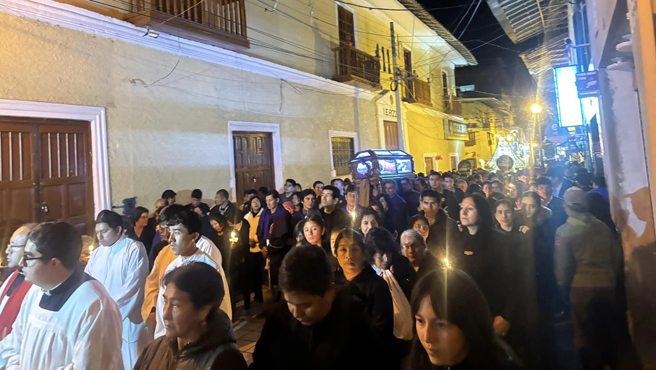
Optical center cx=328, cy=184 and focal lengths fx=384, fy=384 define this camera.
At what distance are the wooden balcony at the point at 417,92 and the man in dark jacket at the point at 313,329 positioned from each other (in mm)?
15664

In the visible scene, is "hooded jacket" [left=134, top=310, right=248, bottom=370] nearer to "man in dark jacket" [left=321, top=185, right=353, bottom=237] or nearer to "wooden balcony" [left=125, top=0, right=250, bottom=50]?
"man in dark jacket" [left=321, top=185, right=353, bottom=237]

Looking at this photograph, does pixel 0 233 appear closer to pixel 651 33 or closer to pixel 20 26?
pixel 20 26

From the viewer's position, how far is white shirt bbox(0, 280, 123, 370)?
2182mm

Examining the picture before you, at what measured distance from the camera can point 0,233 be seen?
5.67 meters

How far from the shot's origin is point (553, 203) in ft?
17.2

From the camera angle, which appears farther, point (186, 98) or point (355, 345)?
point (186, 98)

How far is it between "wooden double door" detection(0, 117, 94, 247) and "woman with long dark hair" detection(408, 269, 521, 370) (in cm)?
657

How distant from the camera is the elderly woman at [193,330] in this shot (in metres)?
1.75

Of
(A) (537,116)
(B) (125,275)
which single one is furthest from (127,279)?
(A) (537,116)

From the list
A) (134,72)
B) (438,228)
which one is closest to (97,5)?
(134,72)

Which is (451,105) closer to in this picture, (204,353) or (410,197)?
(410,197)

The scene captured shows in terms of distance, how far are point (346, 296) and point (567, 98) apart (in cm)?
905

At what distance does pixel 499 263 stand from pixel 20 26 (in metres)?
7.24

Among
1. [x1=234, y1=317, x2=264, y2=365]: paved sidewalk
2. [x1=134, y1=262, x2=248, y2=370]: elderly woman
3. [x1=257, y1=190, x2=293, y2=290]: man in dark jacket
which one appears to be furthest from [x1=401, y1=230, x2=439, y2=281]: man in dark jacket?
→ [x1=257, y1=190, x2=293, y2=290]: man in dark jacket
